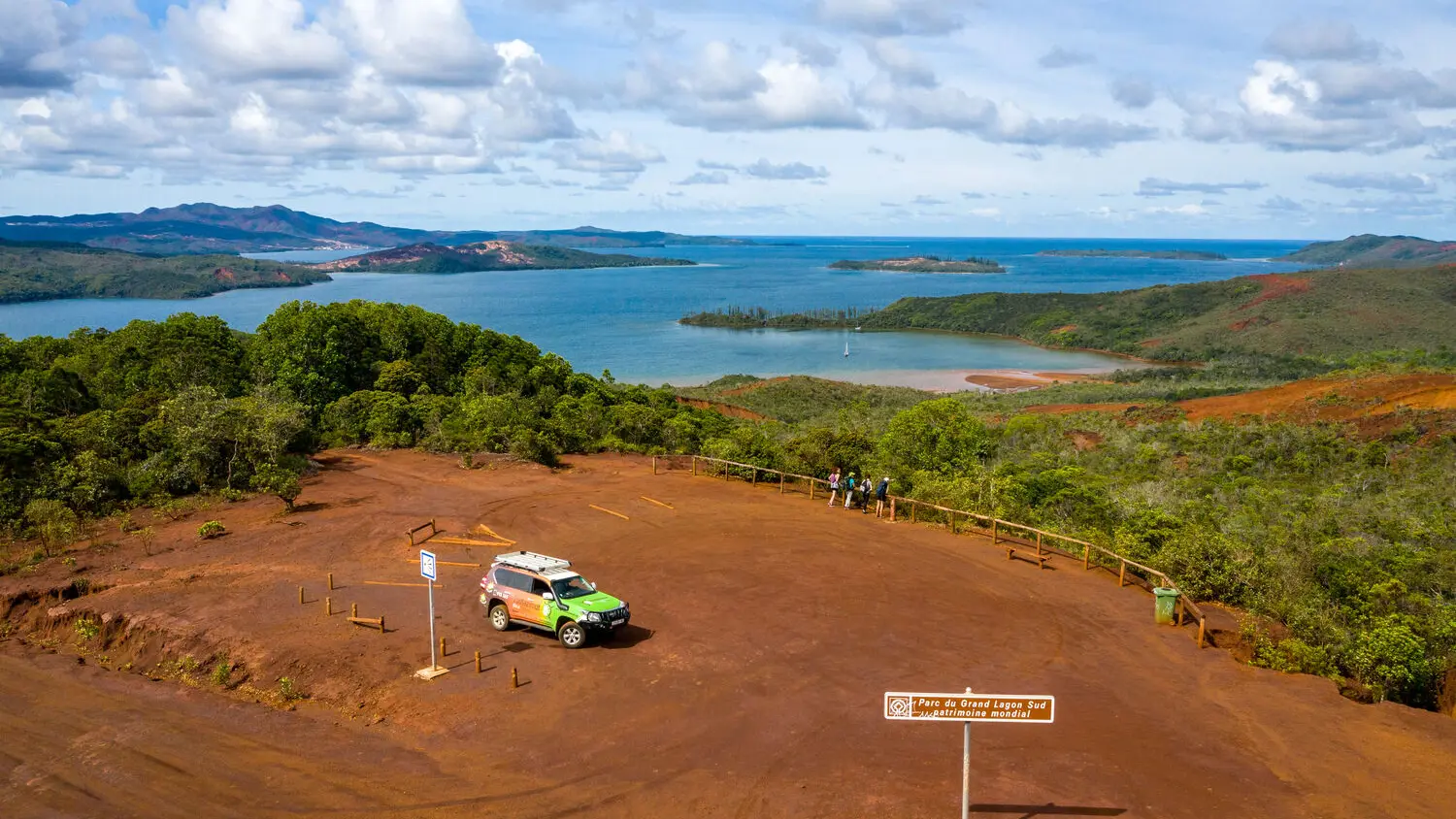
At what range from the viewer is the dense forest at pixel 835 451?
20031 millimetres

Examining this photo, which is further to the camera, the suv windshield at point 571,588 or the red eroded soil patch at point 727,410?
the red eroded soil patch at point 727,410

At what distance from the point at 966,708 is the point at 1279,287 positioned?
148 meters

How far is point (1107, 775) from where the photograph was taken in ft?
44.3

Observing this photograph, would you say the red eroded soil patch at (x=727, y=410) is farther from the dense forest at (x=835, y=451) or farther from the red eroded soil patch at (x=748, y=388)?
the red eroded soil patch at (x=748, y=388)

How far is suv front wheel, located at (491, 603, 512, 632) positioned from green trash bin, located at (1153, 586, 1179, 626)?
15.5 metres

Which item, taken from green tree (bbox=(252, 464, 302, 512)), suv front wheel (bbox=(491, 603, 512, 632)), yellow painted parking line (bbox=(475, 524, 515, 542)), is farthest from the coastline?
suv front wheel (bbox=(491, 603, 512, 632))

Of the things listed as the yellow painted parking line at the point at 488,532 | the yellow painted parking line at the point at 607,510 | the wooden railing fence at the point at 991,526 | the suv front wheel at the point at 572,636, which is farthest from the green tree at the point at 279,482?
the suv front wheel at the point at 572,636

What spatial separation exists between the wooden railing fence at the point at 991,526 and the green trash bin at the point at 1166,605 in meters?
0.20

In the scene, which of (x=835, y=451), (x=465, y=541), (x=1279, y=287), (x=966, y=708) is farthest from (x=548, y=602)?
(x=1279, y=287)

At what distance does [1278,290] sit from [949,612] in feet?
449

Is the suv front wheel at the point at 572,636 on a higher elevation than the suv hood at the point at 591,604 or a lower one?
lower

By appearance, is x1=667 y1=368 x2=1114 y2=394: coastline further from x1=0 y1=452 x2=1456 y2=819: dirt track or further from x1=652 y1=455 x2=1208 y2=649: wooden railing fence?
x1=0 y1=452 x2=1456 y2=819: dirt track

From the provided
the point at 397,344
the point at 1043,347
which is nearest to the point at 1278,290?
the point at 1043,347

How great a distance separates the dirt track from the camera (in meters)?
13.2
